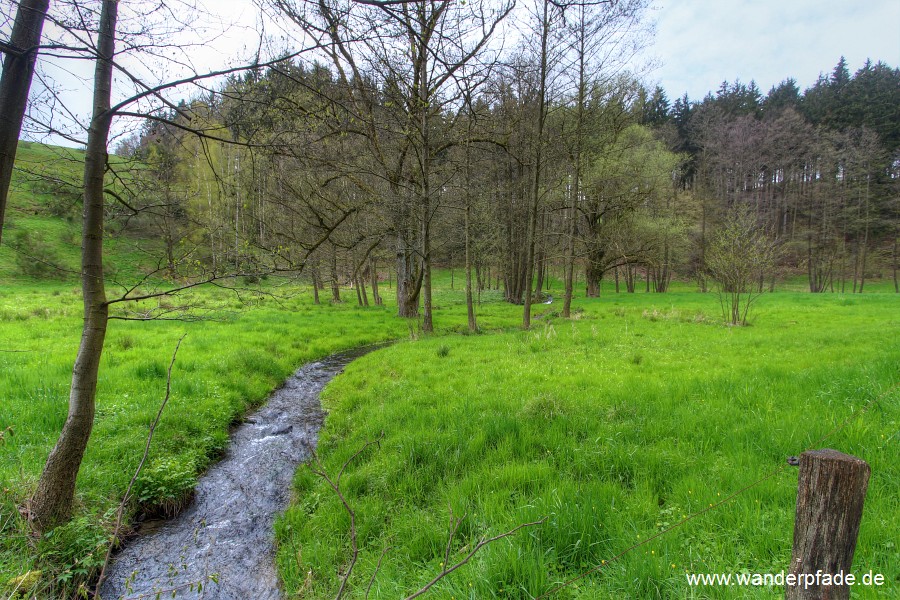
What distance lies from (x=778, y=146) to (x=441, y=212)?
132ft

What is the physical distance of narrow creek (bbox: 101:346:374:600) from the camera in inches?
134

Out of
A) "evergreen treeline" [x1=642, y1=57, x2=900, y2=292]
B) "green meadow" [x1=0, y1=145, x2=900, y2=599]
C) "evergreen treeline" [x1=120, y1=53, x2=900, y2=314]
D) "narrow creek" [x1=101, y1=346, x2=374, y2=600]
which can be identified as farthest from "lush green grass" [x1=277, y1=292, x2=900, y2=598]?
"evergreen treeline" [x1=642, y1=57, x2=900, y2=292]

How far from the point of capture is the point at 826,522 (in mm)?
1425

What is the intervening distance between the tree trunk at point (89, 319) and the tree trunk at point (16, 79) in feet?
1.16

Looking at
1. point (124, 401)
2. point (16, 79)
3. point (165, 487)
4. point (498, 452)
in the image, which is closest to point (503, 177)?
point (124, 401)

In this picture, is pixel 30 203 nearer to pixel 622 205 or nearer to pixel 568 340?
pixel 568 340

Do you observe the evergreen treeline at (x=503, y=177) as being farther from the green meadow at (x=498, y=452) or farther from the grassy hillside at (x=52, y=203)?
the green meadow at (x=498, y=452)

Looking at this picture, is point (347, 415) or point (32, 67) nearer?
point (32, 67)

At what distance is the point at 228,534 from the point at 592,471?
3854 millimetres

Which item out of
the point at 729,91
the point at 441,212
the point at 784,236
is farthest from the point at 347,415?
the point at 729,91

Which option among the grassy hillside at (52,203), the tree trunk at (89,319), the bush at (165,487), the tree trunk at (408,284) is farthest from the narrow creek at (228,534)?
the tree trunk at (408,284)

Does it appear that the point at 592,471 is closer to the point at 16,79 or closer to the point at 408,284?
the point at 16,79

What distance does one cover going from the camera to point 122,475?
179 inches

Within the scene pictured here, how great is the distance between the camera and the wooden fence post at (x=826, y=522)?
54.2 inches
